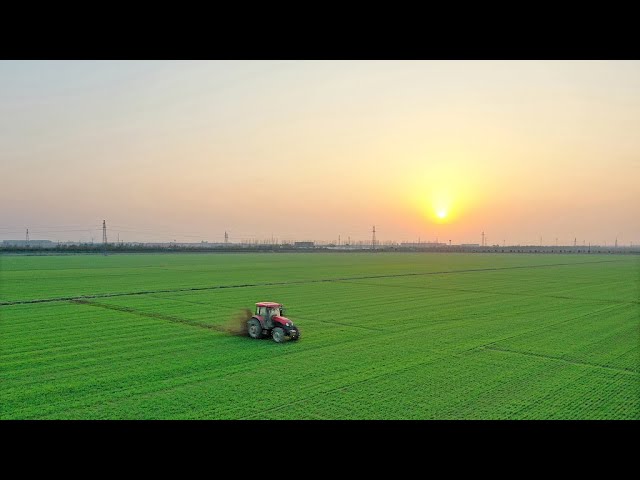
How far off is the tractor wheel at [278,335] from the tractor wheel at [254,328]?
715mm

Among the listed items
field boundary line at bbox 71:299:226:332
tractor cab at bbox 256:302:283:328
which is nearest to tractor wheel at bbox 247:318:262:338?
tractor cab at bbox 256:302:283:328

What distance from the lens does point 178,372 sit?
13109 mm

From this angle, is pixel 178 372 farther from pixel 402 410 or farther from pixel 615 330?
pixel 615 330

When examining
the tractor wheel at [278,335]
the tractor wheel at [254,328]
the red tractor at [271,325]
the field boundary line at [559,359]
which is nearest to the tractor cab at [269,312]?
the red tractor at [271,325]

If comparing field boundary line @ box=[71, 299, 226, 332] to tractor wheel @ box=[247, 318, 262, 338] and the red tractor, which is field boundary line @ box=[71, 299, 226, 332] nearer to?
tractor wheel @ box=[247, 318, 262, 338]

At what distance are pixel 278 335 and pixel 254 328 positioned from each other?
4.03 feet

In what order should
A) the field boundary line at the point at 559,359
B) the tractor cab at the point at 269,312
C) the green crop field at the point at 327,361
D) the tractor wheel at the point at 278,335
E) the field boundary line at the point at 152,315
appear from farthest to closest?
the field boundary line at the point at 152,315
the tractor cab at the point at 269,312
the tractor wheel at the point at 278,335
the field boundary line at the point at 559,359
the green crop field at the point at 327,361

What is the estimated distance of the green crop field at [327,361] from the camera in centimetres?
1041

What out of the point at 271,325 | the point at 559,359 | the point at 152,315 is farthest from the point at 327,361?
the point at 152,315

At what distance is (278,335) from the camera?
1711 cm

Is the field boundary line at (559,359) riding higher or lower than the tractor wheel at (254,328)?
lower

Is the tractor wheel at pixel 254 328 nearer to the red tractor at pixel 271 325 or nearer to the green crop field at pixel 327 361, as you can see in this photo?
the red tractor at pixel 271 325

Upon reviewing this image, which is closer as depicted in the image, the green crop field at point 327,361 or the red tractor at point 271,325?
the green crop field at point 327,361
